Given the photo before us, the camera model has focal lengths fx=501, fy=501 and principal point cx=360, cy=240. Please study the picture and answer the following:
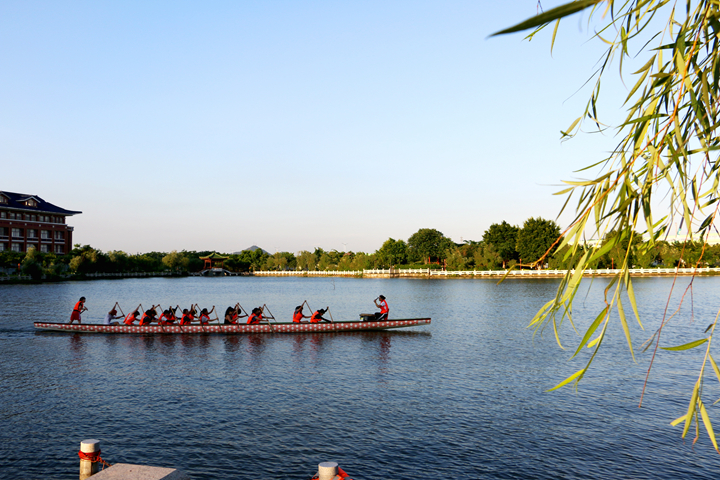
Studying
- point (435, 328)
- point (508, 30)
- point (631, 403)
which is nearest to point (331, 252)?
point (435, 328)

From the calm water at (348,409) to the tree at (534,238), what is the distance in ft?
259

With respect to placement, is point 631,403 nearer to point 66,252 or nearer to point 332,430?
point 332,430

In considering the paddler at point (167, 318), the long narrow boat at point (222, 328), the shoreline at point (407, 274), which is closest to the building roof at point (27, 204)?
the shoreline at point (407, 274)

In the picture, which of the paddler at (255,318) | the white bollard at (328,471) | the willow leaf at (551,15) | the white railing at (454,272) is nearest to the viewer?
the willow leaf at (551,15)

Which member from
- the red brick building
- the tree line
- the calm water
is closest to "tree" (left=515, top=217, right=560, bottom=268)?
the tree line

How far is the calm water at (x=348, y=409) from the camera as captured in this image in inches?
422

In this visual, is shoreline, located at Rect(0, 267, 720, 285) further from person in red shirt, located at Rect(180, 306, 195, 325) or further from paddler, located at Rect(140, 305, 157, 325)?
paddler, located at Rect(140, 305, 157, 325)

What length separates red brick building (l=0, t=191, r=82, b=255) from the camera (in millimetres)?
88938

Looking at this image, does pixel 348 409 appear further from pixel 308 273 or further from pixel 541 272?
pixel 308 273

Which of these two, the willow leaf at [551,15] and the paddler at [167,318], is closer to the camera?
the willow leaf at [551,15]

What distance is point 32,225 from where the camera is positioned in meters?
93.6

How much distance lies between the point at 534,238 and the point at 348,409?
312ft

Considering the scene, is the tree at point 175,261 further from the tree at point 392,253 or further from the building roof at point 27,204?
the tree at point 392,253

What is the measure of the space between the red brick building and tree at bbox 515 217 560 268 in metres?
91.9
